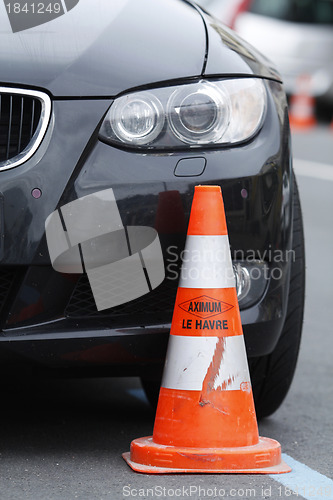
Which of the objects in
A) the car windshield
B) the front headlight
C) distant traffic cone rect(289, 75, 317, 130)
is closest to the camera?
the front headlight

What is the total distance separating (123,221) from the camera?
2920mm

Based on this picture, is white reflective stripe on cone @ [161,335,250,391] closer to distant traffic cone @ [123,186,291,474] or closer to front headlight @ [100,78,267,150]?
distant traffic cone @ [123,186,291,474]

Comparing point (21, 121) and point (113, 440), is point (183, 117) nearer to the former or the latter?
point (21, 121)

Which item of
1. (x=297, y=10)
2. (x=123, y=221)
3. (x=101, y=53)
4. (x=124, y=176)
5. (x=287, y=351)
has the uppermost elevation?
(x=101, y=53)

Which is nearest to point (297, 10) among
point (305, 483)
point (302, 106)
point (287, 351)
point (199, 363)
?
point (302, 106)

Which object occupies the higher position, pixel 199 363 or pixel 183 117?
pixel 183 117

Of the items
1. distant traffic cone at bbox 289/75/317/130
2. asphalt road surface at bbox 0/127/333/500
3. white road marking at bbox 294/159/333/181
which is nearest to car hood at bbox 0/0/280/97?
asphalt road surface at bbox 0/127/333/500

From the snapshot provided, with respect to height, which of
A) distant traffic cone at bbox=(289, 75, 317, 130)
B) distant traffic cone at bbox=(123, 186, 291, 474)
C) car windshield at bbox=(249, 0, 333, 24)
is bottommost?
distant traffic cone at bbox=(289, 75, 317, 130)

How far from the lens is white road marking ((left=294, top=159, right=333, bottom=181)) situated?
10142 mm

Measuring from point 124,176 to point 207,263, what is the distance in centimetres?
37

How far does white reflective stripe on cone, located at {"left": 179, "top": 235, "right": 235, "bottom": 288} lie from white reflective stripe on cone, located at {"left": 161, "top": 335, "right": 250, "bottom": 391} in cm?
16

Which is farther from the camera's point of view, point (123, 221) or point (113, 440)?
point (113, 440)

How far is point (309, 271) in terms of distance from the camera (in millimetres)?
7023

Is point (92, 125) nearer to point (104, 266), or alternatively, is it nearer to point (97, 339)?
point (104, 266)
